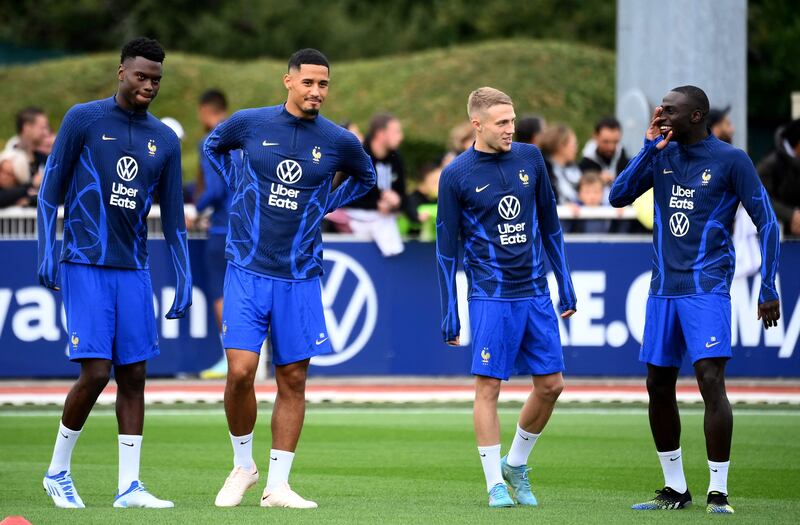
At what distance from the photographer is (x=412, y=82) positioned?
37.7 metres

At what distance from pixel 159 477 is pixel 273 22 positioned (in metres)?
41.4

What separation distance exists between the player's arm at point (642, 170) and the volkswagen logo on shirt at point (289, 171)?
71.4 inches

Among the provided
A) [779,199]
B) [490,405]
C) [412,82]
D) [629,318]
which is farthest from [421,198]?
[412,82]

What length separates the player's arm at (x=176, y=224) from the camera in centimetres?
824

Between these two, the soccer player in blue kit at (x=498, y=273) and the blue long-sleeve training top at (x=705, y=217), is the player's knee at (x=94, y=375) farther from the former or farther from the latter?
the blue long-sleeve training top at (x=705, y=217)

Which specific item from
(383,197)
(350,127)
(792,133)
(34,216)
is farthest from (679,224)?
(34,216)

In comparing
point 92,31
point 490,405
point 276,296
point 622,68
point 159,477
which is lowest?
point 159,477

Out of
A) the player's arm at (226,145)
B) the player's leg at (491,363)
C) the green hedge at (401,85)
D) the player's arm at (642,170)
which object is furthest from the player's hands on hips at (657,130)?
the green hedge at (401,85)

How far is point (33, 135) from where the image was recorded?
1552cm

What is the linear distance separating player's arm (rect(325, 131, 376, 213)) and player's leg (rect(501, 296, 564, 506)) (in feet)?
3.91

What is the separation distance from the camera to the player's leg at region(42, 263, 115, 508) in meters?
7.94

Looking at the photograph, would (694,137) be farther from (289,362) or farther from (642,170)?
(289,362)

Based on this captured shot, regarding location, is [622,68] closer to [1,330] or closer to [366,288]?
[366,288]

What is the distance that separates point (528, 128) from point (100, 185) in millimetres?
7325
